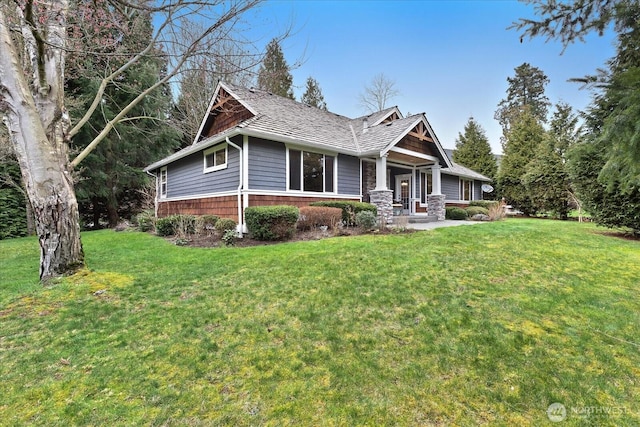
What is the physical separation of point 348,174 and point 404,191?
17.7ft

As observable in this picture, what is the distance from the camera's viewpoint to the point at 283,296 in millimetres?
3930

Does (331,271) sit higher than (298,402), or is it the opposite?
(331,271)

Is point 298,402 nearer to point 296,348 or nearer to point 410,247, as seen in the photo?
point 296,348

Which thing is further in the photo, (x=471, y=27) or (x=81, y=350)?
(x=471, y=27)

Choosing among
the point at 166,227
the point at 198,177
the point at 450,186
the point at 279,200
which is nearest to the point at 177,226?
the point at 166,227

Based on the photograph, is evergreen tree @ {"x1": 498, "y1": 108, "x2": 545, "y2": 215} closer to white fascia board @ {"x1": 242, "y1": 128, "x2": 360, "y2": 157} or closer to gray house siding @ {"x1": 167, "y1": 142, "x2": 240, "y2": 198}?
white fascia board @ {"x1": 242, "y1": 128, "x2": 360, "y2": 157}

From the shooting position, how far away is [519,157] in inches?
801

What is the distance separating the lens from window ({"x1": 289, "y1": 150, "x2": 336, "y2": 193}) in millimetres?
10297

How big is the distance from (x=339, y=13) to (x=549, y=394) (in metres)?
8.97

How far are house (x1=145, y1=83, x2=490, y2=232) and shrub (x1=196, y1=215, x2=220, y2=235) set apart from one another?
0.56 m

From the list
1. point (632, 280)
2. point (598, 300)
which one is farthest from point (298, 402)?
point (632, 280)

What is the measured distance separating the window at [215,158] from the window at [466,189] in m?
16.2

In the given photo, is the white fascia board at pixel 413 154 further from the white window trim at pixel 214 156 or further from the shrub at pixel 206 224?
the shrub at pixel 206 224

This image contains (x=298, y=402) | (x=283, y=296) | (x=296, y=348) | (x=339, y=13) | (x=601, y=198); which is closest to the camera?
(x=298, y=402)
